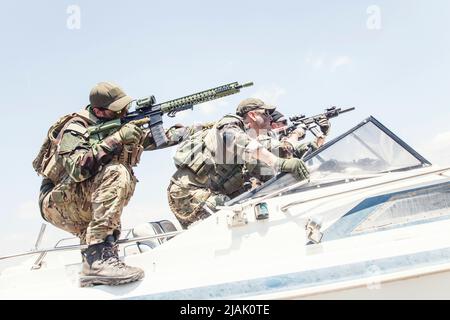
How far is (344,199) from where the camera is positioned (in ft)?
9.17

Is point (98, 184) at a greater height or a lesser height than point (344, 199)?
greater

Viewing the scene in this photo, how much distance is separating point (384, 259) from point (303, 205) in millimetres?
676

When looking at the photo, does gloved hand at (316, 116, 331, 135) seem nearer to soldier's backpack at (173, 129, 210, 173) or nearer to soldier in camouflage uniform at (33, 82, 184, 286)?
soldier's backpack at (173, 129, 210, 173)

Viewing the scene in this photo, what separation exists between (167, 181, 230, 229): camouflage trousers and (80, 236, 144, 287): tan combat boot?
4.16ft

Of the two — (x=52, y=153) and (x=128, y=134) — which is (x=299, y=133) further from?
(x=52, y=153)

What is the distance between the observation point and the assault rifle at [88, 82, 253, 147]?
333 cm

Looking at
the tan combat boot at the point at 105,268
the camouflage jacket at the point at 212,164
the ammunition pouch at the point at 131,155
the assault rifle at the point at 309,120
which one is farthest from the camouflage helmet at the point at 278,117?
the tan combat boot at the point at 105,268

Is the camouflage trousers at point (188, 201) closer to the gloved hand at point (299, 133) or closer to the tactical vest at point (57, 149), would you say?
the tactical vest at point (57, 149)

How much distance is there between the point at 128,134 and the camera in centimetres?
314

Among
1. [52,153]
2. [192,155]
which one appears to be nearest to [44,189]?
[52,153]

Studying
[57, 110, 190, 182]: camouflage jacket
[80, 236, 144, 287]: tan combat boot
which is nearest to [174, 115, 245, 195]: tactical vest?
[57, 110, 190, 182]: camouflage jacket

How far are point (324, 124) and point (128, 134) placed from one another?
5.59m
